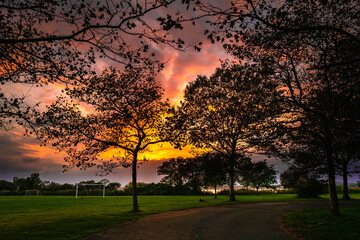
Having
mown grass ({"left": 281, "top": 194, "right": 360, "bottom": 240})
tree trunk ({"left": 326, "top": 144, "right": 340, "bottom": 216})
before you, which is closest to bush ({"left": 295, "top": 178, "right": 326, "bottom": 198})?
tree trunk ({"left": 326, "top": 144, "right": 340, "bottom": 216})

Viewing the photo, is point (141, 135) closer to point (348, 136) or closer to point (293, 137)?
point (293, 137)

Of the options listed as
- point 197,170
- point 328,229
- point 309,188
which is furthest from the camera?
point 309,188

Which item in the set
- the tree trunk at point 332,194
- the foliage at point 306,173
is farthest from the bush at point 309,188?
the tree trunk at point 332,194

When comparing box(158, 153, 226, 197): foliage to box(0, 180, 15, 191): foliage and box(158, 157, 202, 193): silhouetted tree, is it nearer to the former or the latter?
box(158, 157, 202, 193): silhouetted tree

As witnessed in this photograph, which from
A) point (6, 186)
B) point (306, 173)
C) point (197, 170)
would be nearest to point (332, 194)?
point (306, 173)

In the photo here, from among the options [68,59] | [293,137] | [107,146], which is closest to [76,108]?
[107,146]

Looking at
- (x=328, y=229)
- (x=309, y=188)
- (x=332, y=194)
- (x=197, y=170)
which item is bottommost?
(x=309, y=188)

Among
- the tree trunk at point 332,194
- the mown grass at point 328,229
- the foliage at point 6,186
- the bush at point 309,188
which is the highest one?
the tree trunk at point 332,194

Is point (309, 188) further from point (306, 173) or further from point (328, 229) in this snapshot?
point (328, 229)

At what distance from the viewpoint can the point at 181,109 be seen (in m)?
31.4

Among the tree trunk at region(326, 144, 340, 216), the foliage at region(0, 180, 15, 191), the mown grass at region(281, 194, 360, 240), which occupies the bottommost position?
the foliage at region(0, 180, 15, 191)

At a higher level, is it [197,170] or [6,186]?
[197,170]

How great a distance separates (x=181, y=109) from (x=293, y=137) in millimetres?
16696

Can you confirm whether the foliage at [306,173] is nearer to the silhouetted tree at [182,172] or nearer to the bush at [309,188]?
the bush at [309,188]
